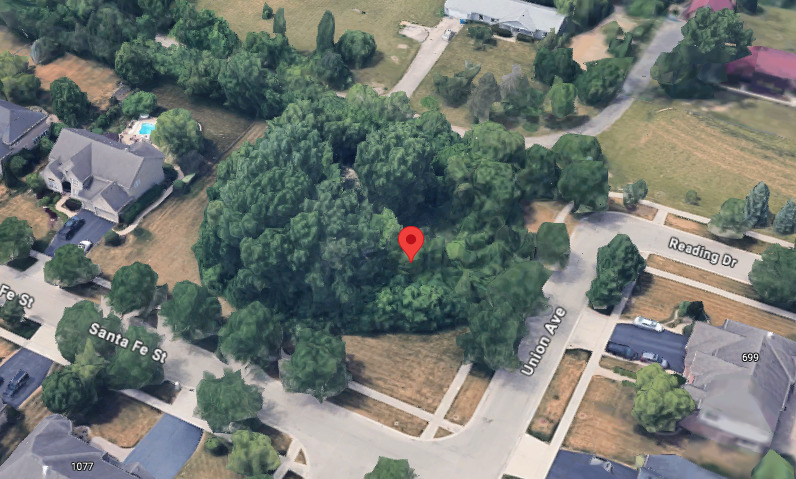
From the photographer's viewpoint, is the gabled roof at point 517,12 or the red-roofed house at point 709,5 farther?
the red-roofed house at point 709,5

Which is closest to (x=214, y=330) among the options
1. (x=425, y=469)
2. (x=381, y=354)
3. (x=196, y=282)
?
(x=196, y=282)

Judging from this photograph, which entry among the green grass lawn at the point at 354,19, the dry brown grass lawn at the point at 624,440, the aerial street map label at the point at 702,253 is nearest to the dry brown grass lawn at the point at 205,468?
the dry brown grass lawn at the point at 624,440

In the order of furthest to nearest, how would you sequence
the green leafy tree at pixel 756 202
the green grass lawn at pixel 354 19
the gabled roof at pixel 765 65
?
1. the green grass lawn at pixel 354 19
2. the gabled roof at pixel 765 65
3. the green leafy tree at pixel 756 202

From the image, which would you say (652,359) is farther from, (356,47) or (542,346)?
(356,47)

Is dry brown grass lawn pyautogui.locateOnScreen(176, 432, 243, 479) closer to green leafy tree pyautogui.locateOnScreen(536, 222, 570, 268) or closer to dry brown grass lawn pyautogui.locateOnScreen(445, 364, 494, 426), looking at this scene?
dry brown grass lawn pyautogui.locateOnScreen(445, 364, 494, 426)

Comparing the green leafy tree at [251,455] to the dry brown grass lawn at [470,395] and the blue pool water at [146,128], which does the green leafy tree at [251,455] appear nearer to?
the dry brown grass lawn at [470,395]

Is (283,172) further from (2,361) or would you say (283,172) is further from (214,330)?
(2,361)

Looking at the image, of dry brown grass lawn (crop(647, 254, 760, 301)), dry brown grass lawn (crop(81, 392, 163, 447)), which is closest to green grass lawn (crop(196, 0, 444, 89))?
dry brown grass lawn (crop(647, 254, 760, 301))
